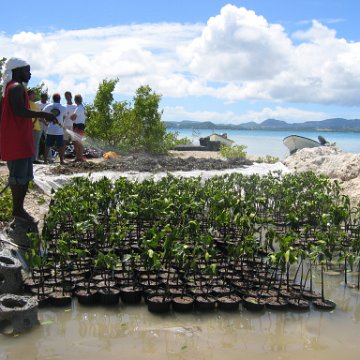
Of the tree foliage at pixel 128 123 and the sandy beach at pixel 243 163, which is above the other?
the tree foliage at pixel 128 123

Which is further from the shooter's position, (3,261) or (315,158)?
(315,158)

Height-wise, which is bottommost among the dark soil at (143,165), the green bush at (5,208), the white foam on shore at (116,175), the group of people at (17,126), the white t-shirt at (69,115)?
the green bush at (5,208)

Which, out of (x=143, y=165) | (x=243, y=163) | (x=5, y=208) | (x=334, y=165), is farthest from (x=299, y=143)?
(x=5, y=208)

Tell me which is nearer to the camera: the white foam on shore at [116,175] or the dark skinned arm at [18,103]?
the dark skinned arm at [18,103]

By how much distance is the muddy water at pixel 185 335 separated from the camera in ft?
12.7

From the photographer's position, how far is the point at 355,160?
41.7 feet

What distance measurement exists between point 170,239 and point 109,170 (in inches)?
255

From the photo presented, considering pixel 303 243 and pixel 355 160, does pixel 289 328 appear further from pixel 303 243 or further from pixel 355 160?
pixel 355 160

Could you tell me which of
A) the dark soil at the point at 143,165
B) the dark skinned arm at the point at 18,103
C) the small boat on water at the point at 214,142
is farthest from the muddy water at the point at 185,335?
A: the small boat on water at the point at 214,142

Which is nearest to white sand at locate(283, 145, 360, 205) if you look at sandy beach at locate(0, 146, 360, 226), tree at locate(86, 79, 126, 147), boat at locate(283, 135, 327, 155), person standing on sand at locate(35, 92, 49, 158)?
sandy beach at locate(0, 146, 360, 226)

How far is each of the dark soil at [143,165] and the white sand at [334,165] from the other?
179cm

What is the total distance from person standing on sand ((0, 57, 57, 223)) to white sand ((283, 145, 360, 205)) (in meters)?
7.09

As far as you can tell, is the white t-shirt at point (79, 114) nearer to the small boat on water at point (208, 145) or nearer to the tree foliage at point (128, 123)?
the tree foliage at point (128, 123)

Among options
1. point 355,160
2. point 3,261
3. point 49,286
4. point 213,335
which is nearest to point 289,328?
point 213,335
